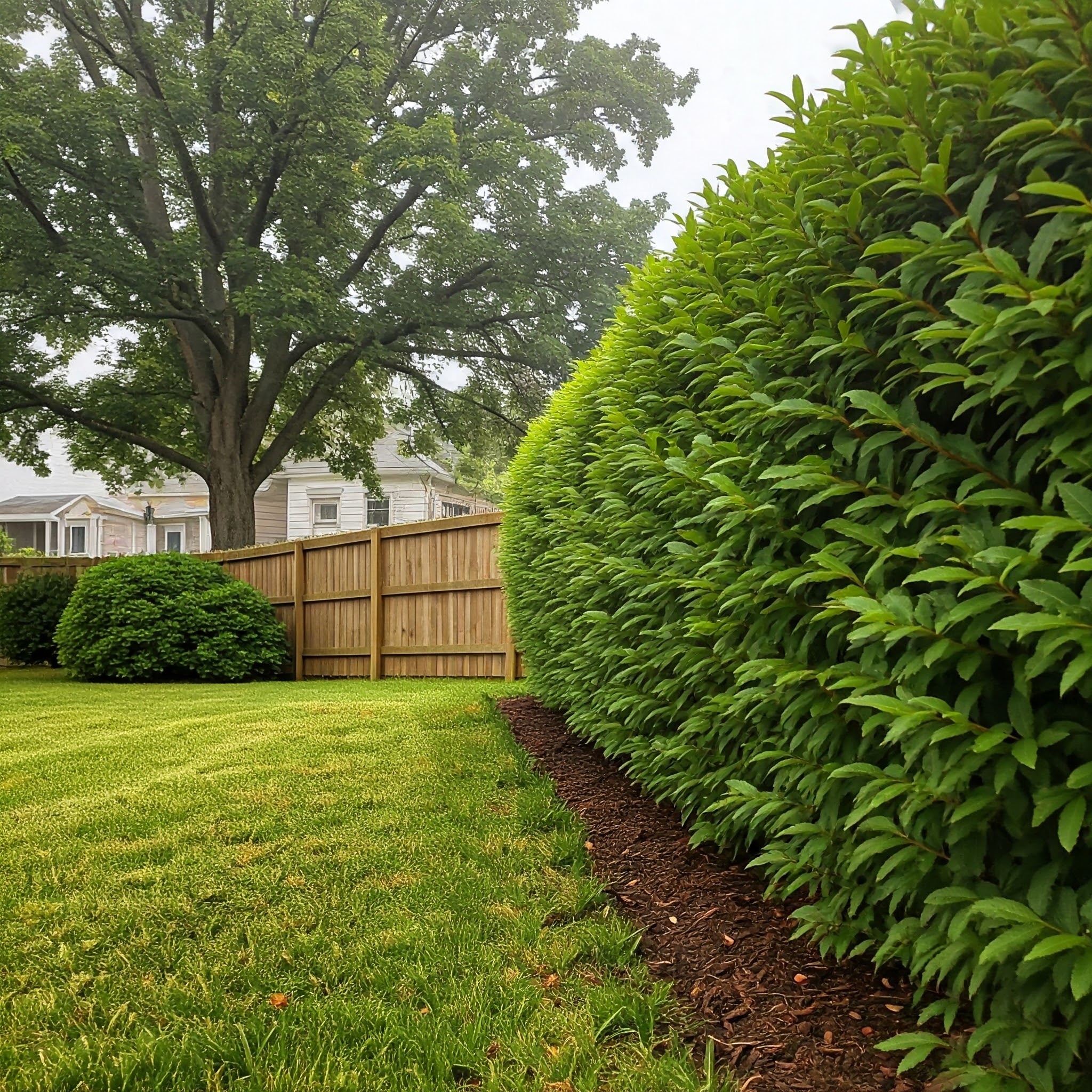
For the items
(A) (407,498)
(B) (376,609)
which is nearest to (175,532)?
(A) (407,498)

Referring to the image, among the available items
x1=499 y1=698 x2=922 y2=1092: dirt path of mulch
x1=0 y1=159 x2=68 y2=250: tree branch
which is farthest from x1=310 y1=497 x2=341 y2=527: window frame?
x1=499 y1=698 x2=922 y2=1092: dirt path of mulch

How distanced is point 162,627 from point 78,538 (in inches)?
914

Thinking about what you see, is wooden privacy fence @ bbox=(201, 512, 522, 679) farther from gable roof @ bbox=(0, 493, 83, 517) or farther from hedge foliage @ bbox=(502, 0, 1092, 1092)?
gable roof @ bbox=(0, 493, 83, 517)

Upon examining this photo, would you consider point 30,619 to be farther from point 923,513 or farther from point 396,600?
point 923,513

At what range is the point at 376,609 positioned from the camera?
9.75 metres

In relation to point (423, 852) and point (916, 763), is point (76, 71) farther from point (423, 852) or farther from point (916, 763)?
point (916, 763)

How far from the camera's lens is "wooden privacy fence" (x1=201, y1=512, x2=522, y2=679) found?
28.4 feet

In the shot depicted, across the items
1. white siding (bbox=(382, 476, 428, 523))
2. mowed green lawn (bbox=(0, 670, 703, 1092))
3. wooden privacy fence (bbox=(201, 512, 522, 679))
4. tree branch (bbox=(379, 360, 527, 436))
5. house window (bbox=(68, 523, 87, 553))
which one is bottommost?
mowed green lawn (bbox=(0, 670, 703, 1092))

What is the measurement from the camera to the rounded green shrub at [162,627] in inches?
380

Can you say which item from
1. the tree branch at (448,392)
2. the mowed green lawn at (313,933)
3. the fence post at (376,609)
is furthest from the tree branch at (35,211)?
the mowed green lawn at (313,933)

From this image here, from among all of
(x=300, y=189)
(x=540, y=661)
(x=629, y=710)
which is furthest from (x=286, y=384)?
(x=629, y=710)

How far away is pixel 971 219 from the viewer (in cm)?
134

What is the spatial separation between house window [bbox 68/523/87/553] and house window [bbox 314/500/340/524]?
12084 millimetres

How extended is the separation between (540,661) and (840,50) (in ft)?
12.7
